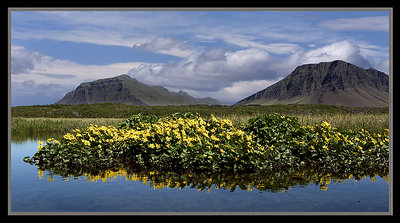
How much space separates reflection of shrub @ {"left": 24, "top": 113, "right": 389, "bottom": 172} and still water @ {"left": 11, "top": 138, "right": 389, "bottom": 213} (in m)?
0.67

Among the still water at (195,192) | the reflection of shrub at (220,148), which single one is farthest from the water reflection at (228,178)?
the reflection of shrub at (220,148)

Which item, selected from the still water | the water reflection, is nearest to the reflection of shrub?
the water reflection

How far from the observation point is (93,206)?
21.9 feet

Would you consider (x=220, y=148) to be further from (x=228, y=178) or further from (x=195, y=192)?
(x=195, y=192)

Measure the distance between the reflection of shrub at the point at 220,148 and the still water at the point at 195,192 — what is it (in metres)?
0.67

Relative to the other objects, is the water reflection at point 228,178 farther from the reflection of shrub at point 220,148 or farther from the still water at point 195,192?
the reflection of shrub at point 220,148

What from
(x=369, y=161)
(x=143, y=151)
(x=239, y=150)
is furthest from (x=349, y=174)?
(x=143, y=151)

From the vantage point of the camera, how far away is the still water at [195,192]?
260 inches

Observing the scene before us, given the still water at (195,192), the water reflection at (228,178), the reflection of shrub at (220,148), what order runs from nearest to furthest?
the still water at (195,192)
the water reflection at (228,178)
the reflection of shrub at (220,148)

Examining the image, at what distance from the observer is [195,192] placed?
7.48m

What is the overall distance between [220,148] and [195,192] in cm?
261

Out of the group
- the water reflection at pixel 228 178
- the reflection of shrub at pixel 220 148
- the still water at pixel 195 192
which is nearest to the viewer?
the still water at pixel 195 192
